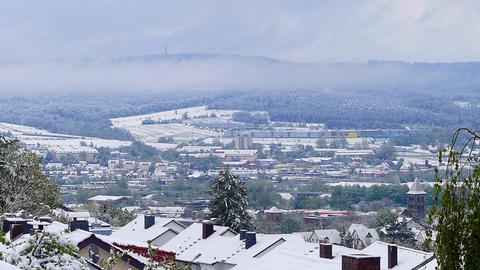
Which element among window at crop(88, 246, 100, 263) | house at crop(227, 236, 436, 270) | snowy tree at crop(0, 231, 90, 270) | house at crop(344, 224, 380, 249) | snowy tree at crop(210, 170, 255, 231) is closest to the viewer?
snowy tree at crop(0, 231, 90, 270)

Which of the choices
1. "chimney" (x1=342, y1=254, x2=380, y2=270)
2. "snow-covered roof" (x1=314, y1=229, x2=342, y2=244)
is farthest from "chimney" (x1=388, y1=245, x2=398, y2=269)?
"snow-covered roof" (x1=314, y1=229, x2=342, y2=244)

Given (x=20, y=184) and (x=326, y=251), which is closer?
(x=326, y=251)

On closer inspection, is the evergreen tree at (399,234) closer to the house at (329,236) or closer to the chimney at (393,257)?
the house at (329,236)

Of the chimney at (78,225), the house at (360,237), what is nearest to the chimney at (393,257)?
the chimney at (78,225)

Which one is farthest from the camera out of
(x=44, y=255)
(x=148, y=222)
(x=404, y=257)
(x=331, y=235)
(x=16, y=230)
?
(x=331, y=235)

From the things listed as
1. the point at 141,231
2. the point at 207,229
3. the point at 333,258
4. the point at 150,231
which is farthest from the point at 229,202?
the point at 333,258

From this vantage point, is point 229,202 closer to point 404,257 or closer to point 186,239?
point 186,239

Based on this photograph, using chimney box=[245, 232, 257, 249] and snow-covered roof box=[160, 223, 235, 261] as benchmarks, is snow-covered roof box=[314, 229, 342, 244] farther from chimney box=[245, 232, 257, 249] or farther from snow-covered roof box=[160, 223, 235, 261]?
Answer: chimney box=[245, 232, 257, 249]
